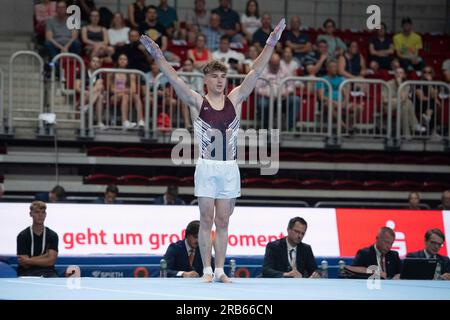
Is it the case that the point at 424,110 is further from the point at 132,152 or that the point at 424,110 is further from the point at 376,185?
the point at 132,152

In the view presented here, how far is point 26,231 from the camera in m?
11.5

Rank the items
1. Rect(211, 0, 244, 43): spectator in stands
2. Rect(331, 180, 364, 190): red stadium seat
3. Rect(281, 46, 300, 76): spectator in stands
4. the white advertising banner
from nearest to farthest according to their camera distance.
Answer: the white advertising banner → Rect(331, 180, 364, 190): red stadium seat → Rect(281, 46, 300, 76): spectator in stands → Rect(211, 0, 244, 43): spectator in stands

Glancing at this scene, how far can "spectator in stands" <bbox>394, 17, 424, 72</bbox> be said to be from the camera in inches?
744

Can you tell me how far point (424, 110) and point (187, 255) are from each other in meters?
7.72

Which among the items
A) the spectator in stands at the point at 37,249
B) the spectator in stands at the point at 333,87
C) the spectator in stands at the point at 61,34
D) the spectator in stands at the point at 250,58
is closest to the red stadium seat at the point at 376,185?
the spectator in stands at the point at 333,87

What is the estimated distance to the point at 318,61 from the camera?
1773 cm

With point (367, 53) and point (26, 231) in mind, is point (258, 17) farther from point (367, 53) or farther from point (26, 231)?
point (26, 231)

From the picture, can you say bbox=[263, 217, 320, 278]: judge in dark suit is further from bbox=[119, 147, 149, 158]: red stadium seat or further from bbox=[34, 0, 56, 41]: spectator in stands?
bbox=[34, 0, 56, 41]: spectator in stands

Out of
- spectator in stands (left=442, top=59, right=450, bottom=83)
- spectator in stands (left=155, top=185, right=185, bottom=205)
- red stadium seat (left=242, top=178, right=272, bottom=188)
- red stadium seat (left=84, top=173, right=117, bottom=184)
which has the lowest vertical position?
spectator in stands (left=155, top=185, right=185, bottom=205)

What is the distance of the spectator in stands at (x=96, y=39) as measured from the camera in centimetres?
1702

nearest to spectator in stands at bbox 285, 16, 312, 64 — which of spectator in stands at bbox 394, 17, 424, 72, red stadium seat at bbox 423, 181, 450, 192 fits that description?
spectator in stands at bbox 394, 17, 424, 72

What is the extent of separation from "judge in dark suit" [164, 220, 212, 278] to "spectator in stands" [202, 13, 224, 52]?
25.0 ft
